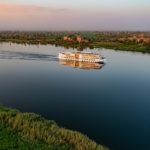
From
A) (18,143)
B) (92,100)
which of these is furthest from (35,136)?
(92,100)

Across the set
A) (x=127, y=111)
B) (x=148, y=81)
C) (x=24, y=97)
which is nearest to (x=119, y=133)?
(x=127, y=111)

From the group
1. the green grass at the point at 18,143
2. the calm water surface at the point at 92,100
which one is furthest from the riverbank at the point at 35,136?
the calm water surface at the point at 92,100

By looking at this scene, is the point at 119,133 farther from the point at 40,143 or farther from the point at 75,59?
the point at 75,59

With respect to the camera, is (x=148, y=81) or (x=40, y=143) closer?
(x=40, y=143)

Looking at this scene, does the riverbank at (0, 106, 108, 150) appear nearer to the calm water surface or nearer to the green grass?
the green grass

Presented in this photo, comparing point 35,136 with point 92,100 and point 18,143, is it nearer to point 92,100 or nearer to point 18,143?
point 18,143

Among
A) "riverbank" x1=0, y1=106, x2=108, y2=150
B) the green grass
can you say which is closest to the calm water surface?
"riverbank" x1=0, y1=106, x2=108, y2=150

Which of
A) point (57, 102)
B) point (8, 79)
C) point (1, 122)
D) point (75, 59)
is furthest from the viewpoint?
point (75, 59)
